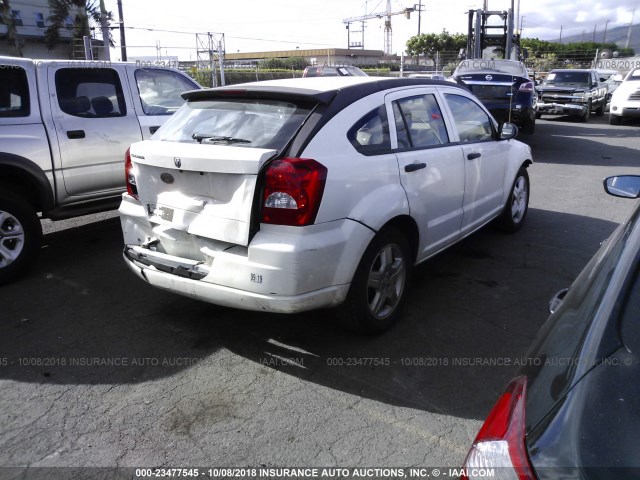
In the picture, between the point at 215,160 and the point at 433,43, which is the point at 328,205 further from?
the point at 433,43

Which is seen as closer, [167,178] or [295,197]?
[295,197]

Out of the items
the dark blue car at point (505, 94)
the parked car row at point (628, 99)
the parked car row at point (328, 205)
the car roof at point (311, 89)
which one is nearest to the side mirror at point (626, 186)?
the parked car row at point (328, 205)

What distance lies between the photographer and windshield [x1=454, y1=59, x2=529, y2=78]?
1368 cm

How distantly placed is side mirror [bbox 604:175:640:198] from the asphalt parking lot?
1.22 meters

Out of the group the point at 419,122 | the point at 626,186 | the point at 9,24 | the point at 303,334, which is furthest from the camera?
the point at 9,24

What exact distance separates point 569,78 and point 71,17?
37.4 m

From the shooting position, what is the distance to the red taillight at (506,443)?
131cm

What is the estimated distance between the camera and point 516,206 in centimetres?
626

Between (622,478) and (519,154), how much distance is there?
5388mm

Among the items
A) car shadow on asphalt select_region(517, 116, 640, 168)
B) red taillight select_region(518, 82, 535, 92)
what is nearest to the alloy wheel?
car shadow on asphalt select_region(517, 116, 640, 168)

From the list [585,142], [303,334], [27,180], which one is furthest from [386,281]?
[585,142]

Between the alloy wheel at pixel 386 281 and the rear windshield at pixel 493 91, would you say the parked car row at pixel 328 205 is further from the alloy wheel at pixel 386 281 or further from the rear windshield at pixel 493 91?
the rear windshield at pixel 493 91

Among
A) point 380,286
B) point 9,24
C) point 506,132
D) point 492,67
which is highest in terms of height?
point 9,24

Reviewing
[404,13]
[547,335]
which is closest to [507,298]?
→ [547,335]
